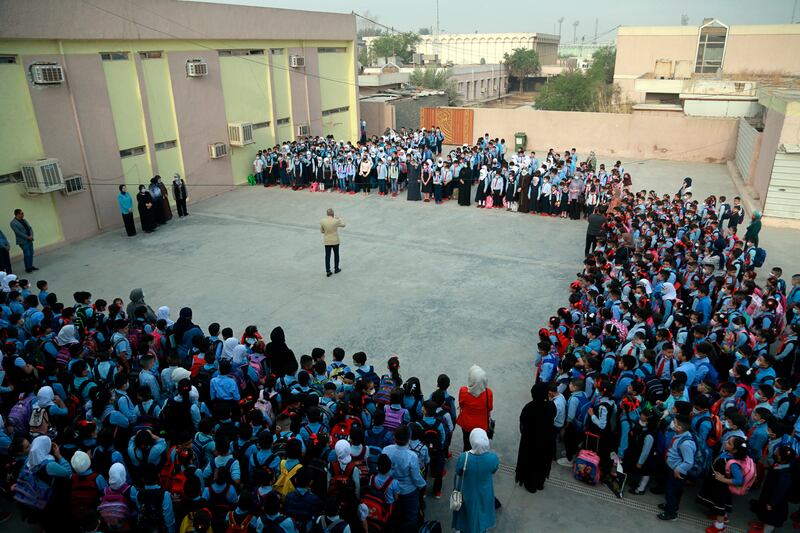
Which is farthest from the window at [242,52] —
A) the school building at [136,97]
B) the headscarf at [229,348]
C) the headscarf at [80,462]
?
the headscarf at [80,462]

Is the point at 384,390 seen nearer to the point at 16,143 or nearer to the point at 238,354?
the point at 238,354

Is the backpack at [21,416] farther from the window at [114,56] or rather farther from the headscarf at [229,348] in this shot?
the window at [114,56]

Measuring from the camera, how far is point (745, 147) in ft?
56.7

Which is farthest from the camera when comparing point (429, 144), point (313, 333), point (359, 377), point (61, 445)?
point (429, 144)

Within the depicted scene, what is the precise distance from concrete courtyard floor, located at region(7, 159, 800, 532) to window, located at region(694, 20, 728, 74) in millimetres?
25510

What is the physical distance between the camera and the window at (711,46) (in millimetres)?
35625

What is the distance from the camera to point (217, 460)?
13.8 feet

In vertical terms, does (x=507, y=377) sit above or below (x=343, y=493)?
below

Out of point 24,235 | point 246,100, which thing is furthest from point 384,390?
point 246,100

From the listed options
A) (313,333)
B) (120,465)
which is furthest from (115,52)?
(120,465)

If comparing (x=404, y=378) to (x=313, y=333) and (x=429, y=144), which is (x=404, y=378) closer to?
(x=313, y=333)

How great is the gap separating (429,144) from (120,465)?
18.9 m

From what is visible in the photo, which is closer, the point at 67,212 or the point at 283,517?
the point at 283,517

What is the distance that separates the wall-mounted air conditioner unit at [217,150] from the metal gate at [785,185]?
48.9 ft
